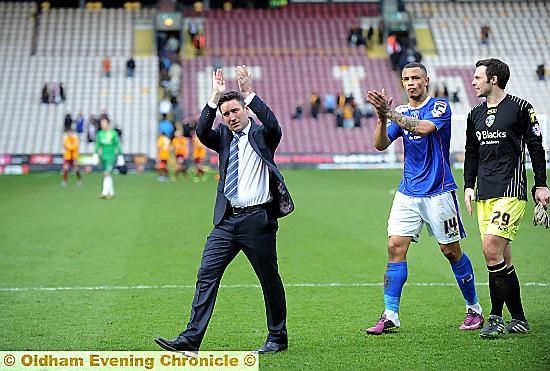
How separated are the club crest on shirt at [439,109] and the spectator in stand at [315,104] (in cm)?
3998

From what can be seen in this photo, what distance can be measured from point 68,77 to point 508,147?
4395cm

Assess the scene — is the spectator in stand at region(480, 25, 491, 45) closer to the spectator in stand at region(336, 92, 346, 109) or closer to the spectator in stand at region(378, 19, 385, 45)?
the spectator in stand at region(378, 19, 385, 45)

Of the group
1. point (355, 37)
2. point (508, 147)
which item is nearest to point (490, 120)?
point (508, 147)

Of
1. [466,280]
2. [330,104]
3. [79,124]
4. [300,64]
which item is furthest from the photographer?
[300,64]

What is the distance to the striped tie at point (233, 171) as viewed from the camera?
Answer: 25.5ft

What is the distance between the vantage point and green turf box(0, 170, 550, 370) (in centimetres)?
796

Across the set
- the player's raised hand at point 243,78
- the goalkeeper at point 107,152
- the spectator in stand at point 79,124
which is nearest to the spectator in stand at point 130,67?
the spectator in stand at point 79,124

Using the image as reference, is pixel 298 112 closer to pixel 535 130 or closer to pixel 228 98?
pixel 535 130

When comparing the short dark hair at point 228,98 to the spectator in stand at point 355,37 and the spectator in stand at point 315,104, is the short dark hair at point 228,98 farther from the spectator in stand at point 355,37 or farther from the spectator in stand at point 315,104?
the spectator in stand at point 355,37

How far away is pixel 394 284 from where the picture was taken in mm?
8680

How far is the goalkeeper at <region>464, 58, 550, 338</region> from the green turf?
41 cm

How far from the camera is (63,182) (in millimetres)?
32062

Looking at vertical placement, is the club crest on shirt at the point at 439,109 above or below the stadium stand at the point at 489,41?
below

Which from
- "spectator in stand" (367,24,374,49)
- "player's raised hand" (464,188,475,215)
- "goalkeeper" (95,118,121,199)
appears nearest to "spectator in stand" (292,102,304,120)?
"spectator in stand" (367,24,374,49)
